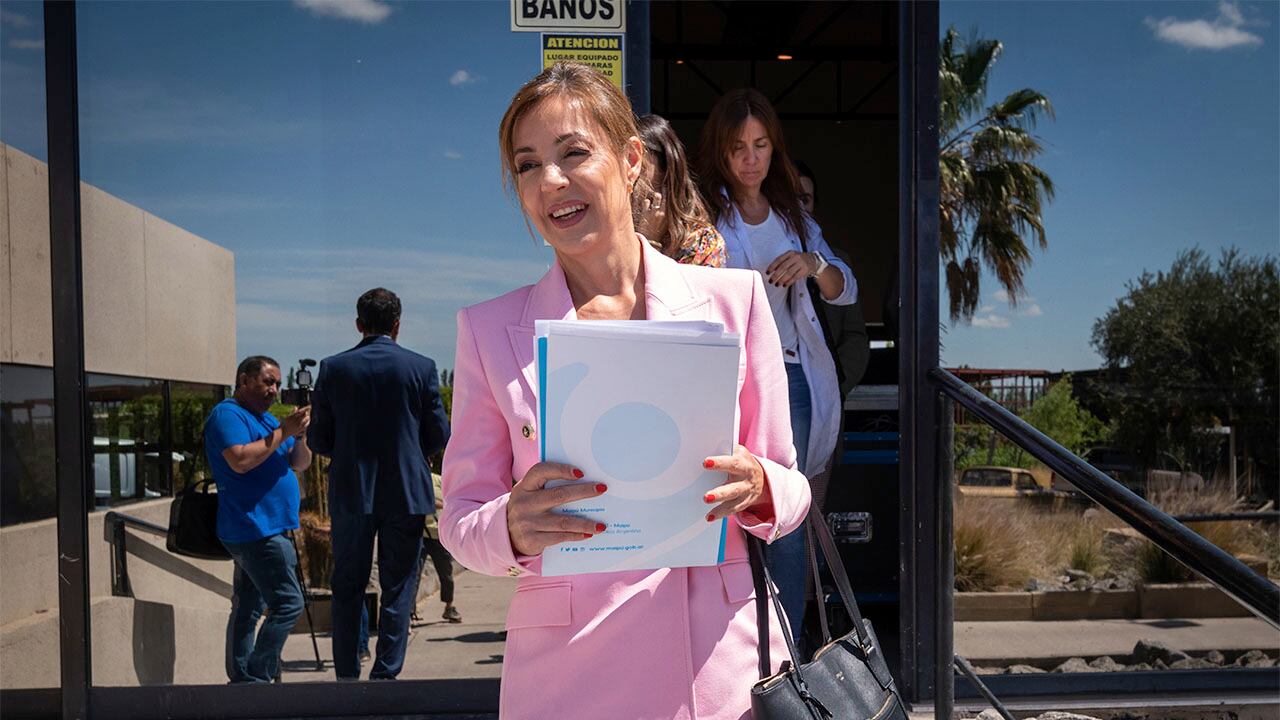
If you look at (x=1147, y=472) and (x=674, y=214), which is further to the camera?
(x=1147, y=472)

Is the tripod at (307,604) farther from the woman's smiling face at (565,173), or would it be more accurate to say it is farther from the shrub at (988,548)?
the woman's smiling face at (565,173)

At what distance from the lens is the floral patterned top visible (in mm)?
2555

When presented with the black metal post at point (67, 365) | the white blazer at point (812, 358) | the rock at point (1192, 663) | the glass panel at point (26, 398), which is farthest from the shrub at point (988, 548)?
the glass panel at point (26, 398)

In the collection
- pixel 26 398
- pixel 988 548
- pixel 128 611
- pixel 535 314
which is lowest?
pixel 128 611

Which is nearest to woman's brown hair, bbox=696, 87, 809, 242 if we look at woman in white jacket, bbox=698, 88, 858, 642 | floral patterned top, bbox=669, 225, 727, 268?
woman in white jacket, bbox=698, 88, 858, 642

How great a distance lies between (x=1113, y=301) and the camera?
4070mm

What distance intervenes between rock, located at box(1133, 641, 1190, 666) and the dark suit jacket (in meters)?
2.72

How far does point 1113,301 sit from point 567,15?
2287 millimetres

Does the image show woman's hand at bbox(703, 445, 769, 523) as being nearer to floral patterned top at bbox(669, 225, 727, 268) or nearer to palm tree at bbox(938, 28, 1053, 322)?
floral patterned top at bbox(669, 225, 727, 268)

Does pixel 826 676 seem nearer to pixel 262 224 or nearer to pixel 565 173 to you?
pixel 565 173

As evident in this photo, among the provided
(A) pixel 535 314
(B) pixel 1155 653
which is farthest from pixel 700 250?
(B) pixel 1155 653

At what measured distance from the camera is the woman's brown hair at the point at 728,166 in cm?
317

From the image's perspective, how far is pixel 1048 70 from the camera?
3.99 meters

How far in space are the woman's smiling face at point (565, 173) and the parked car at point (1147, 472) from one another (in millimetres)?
3088
